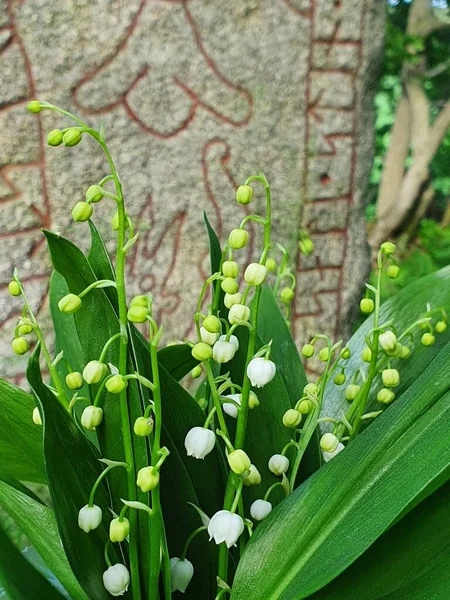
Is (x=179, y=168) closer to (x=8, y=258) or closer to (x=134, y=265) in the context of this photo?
(x=134, y=265)

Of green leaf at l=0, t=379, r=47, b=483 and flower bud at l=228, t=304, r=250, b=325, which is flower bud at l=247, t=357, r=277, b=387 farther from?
green leaf at l=0, t=379, r=47, b=483

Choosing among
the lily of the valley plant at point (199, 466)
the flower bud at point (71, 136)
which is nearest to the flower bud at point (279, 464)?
the lily of the valley plant at point (199, 466)

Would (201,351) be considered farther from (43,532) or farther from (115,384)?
(43,532)

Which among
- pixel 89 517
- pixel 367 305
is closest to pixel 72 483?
pixel 89 517

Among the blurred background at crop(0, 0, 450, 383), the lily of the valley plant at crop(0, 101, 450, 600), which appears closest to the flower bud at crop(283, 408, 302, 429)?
the lily of the valley plant at crop(0, 101, 450, 600)

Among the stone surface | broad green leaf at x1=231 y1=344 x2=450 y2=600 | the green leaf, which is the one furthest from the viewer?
the stone surface

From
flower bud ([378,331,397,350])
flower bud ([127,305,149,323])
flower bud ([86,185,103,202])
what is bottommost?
flower bud ([378,331,397,350])

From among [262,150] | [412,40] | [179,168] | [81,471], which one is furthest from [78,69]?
[412,40]
